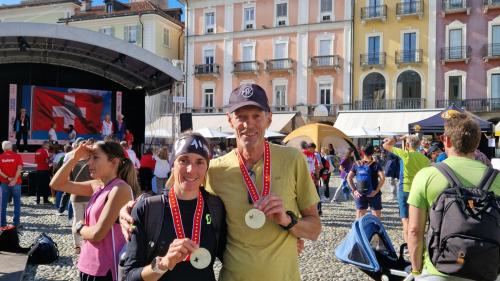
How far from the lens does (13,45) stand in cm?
1462

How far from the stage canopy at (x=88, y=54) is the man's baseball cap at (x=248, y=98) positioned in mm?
12510

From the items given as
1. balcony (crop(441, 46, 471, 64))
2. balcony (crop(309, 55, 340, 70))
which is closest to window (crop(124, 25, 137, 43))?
balcony (crop(309, 55, 340, 70))

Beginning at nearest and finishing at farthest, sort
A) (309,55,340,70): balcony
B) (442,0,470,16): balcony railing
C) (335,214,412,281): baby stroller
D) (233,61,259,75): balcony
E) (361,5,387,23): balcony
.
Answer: (335,214,412,281): baby stroller
(442,0,470,16): balcony railing
(361,5,387,23): balcony
(309,55,340,70): balcony
(233,61,259,75): balcony

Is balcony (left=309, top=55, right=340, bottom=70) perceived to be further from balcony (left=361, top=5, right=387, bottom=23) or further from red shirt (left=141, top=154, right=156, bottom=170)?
red shirt (left=141, top=154, right=156, bottom=170)

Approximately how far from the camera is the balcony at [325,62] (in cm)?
3294

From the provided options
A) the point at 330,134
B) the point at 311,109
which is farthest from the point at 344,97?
the point at 330,134

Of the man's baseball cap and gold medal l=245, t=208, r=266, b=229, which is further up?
the man's baseball cap

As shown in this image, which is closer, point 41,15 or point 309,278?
point 309,278

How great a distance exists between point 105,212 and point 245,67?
3306 cm

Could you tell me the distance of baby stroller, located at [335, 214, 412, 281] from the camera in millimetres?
4410

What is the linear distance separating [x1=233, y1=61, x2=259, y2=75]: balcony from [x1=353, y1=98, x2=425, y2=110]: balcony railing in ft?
25.2

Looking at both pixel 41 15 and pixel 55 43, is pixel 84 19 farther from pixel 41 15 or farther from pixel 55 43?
pixel 55 43

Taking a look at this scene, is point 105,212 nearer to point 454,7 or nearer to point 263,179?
point 263,179

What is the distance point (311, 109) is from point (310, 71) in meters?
2.66
